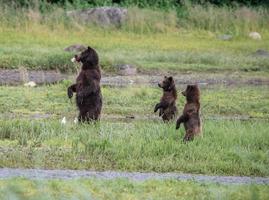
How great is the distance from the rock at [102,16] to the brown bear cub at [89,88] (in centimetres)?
1921

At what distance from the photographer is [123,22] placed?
32469mm

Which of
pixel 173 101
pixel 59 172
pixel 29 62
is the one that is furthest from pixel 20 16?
pixel 59 172

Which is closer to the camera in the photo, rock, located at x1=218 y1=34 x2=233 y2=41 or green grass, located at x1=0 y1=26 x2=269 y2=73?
green grass, located at x1=0 y1=26 x2=269 y2=73

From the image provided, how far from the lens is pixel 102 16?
32781 mm

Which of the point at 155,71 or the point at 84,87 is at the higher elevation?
the point at 84,87

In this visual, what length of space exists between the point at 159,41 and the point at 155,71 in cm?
653

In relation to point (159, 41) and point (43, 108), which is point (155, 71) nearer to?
point (159, 41)

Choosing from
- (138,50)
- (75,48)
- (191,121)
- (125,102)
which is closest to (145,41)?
(138,50)

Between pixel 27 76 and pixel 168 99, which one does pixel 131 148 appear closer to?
pixel 168 99

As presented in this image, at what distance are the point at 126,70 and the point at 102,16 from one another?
902cm

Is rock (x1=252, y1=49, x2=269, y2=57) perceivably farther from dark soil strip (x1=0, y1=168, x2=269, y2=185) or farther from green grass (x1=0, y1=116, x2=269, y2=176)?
dark soil strip (x1=0, y1=168, x2=269, y2=185)

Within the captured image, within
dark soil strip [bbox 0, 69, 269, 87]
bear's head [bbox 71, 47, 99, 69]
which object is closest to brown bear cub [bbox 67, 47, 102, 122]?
bear's head [bbox 71, 47, 99, 69]

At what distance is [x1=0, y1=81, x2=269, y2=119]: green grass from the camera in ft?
53.0

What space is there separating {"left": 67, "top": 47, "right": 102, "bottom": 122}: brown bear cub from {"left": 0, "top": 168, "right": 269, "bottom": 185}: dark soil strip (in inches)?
117
